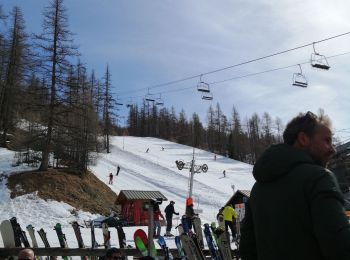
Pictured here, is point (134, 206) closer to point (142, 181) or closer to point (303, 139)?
point (142, 181)

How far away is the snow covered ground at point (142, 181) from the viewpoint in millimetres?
29984

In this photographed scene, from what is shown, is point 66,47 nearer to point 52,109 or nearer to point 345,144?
point 52,109

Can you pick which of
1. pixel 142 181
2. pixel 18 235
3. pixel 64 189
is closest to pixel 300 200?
pixel 18 235

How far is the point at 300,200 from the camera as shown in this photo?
2.04 meters

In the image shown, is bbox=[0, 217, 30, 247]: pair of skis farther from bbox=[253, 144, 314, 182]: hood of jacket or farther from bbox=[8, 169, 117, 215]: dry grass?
bbox=[8, 169, 117, 215]: dry grass

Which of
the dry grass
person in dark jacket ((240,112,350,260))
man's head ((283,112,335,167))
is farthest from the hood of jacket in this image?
the dry grass

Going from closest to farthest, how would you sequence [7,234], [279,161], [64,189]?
[279,161], [7,234], [64,189]

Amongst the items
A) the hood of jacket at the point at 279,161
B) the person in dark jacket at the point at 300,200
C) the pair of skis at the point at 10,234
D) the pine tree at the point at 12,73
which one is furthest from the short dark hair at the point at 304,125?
the pine tree at the point at 12,73

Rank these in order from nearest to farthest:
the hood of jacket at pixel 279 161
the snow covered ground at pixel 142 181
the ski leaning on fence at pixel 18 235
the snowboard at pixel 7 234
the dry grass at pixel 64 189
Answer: the hood of jacket at pixel 279 161 < the snowboard at pixel 7 234 < the ski leaning on fence at pixel 18 235 < the snow covered ground at pixel 142 181 < the dry grass at pixel 64 189

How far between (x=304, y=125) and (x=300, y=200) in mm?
486

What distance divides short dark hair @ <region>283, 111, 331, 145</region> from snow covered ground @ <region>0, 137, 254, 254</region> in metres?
14.4

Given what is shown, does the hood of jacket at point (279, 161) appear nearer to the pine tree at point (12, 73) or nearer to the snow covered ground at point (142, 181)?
the snow covered ground at point (142, 181)

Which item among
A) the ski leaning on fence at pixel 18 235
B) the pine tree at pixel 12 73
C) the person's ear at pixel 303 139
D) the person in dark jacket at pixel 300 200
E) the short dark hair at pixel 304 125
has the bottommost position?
the ski leaning on fence at pixel 18 235

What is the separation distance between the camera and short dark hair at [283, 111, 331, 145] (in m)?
2.33
